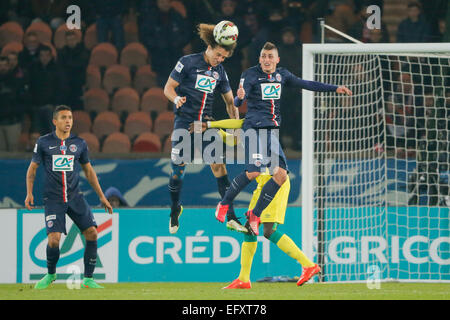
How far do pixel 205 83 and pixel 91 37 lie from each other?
484 centimetres

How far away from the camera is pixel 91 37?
13.4m

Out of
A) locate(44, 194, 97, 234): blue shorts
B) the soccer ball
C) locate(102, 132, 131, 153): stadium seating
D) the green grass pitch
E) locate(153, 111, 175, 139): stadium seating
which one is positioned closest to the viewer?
the green grass pitch

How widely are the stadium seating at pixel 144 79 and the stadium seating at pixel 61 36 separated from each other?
0.93 m

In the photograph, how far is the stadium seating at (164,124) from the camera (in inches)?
495

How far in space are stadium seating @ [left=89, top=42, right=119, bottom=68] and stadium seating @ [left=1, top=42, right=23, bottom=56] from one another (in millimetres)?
978

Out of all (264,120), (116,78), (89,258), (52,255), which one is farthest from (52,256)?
(116,78)

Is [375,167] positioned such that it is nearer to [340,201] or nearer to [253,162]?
[340,201]

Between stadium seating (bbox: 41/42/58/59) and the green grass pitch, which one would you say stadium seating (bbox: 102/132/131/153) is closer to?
stadium seating (bbox: 41/42/58/59)

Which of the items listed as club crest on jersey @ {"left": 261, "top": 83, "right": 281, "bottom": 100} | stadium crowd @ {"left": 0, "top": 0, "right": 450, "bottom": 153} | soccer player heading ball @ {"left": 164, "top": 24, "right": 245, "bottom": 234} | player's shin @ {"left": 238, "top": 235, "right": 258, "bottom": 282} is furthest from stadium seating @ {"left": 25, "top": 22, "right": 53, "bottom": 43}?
player's shin @ {"left": 238, "top": 235, "right": 258, "bottom": 282}

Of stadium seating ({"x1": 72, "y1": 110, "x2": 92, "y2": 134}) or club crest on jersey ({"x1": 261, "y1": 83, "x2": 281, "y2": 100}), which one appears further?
stadium seating ({"x1": 72, "y1": 110, "x2": 92, "y2": 134})

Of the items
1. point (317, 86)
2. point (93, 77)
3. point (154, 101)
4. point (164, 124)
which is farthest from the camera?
point (93, 77)

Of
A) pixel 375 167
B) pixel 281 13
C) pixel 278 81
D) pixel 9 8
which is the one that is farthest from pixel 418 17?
pixel 9 8

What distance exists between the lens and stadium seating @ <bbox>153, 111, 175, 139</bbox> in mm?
12562

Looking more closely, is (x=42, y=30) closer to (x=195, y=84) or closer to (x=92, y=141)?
(x=92, y=141)
